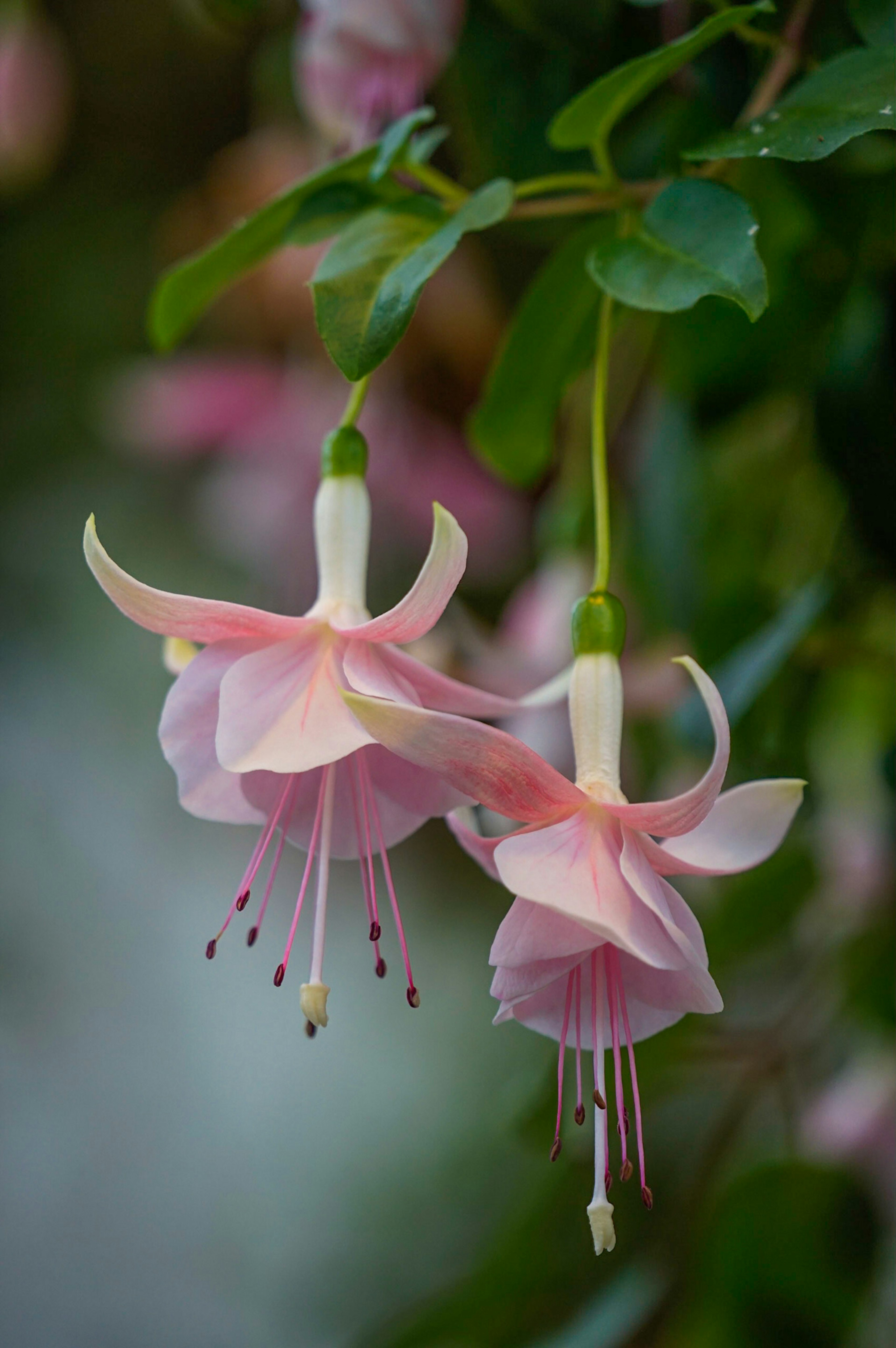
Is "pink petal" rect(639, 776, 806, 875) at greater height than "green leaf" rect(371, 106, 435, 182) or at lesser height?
lesser

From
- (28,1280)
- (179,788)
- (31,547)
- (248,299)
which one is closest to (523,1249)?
(179,788)

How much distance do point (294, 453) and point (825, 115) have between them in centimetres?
80

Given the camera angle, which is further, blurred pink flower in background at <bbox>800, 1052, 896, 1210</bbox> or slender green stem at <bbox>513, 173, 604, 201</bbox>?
blurred pink flower in background at <bbox>800, 1052, 896, 1210</bbox>

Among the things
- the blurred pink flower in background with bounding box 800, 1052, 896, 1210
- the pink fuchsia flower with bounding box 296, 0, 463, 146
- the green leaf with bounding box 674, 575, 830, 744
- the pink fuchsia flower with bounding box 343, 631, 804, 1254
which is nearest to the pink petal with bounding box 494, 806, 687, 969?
the pink fuchsia flower with bounding box 343, 631, 804, 1254

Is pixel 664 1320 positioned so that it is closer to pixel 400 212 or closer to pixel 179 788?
pixel 179 788

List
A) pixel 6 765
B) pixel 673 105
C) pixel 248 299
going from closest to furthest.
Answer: pixel 673 105 < pixel 248 299 < pixel 6 765

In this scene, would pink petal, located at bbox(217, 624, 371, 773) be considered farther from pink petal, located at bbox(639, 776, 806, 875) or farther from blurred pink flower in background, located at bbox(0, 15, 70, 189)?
blurred pink flower in background, located at bbox(0, 15, 70, 189)

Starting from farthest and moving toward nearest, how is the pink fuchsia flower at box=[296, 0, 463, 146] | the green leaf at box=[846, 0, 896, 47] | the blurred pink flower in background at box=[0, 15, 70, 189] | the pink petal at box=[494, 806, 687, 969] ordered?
1. the blurred pink flower in background at box=[0, 15, 70, 189]
2. the pink fuchsia flower at box=[296, 0, 463, 146]
3. the green leaf at box=[846, 0, 896, 47]
4. the pink petal at box=[494, 806, 687, 969]

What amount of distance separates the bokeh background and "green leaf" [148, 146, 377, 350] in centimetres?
13

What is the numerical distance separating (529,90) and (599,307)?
0.48 ft

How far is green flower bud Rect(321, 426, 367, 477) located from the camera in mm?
414

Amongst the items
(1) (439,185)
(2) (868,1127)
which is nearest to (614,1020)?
(1) (439,185)

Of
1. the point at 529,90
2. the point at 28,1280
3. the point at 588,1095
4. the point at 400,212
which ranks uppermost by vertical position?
the point at 529,90

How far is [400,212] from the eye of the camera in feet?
1.28
